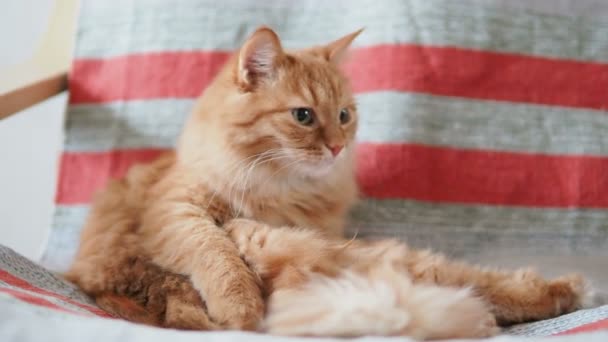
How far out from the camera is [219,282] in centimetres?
116

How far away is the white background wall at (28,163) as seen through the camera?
210 cm

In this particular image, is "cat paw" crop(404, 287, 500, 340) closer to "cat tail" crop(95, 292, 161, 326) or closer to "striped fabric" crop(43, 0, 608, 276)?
"cat tail" crop(95, 292, 161, 326)

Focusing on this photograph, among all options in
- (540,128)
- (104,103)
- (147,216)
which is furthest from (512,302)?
(104,103)

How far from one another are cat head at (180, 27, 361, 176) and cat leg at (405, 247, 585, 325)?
33cm

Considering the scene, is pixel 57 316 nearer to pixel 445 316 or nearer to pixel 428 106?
pixel 445 316

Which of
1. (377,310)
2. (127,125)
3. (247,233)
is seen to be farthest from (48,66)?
(377,310)

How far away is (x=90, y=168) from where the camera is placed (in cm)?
183

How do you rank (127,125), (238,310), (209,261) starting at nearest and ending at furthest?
(238,310)
(209,261)
(127,125)

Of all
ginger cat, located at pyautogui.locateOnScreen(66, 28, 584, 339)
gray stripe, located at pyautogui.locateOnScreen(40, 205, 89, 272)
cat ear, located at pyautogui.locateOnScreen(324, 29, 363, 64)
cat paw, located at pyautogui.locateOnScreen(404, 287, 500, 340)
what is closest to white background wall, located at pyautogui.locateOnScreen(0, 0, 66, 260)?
gray stripe, located at pyautogui.locateOnScreen(40, 205, 89, 272)

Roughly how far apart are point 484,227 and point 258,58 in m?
0.86

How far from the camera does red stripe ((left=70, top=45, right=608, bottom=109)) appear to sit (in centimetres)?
176

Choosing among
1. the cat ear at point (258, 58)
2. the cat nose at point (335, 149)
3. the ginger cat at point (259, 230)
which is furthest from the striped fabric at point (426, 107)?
the cat ear at point (258, 58)

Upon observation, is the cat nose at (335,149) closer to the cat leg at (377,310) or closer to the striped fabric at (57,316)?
the cat leg at (377,310)

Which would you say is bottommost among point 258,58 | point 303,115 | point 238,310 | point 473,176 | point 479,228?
point 479,228
